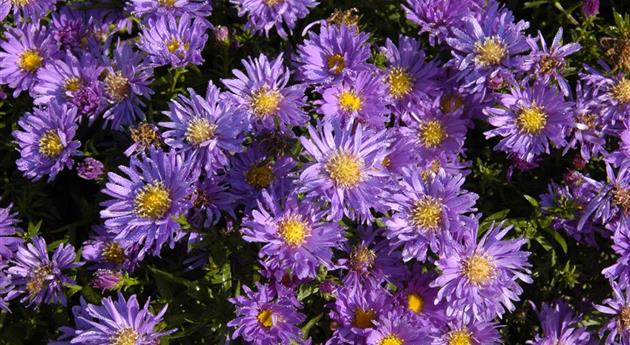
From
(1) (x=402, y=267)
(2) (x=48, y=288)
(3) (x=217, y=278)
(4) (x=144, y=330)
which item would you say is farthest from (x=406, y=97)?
(2) (x=48, y=288)

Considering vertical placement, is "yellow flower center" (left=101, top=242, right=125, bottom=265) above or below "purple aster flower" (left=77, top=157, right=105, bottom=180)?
below

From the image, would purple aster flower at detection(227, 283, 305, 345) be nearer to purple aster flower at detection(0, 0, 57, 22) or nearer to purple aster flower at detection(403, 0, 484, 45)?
purple aster flower at detection(403, 0, 484, 45)

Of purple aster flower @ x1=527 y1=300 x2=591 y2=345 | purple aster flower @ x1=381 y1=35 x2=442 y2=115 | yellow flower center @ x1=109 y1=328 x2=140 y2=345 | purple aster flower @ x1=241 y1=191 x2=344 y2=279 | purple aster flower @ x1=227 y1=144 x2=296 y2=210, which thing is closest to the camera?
purple aster flower @ x1=241 y1=191 x2=344 y2=279

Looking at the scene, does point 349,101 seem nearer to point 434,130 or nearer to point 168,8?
point 434,130

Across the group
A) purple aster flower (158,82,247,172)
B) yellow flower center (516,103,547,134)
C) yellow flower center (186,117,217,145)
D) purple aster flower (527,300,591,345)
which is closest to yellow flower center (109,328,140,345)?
purple aster flower (158,82,247,172)

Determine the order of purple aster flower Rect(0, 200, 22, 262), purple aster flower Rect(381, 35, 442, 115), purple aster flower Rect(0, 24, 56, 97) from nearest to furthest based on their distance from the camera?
1. purple aster flower Rect(0, 200, 22, 262)
2. purple aster flower Rect(381, 35, 442, 115)
3. purple aster flower Rect(0, 24, 56, 97)

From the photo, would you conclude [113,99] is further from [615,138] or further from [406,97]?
[615,138]
